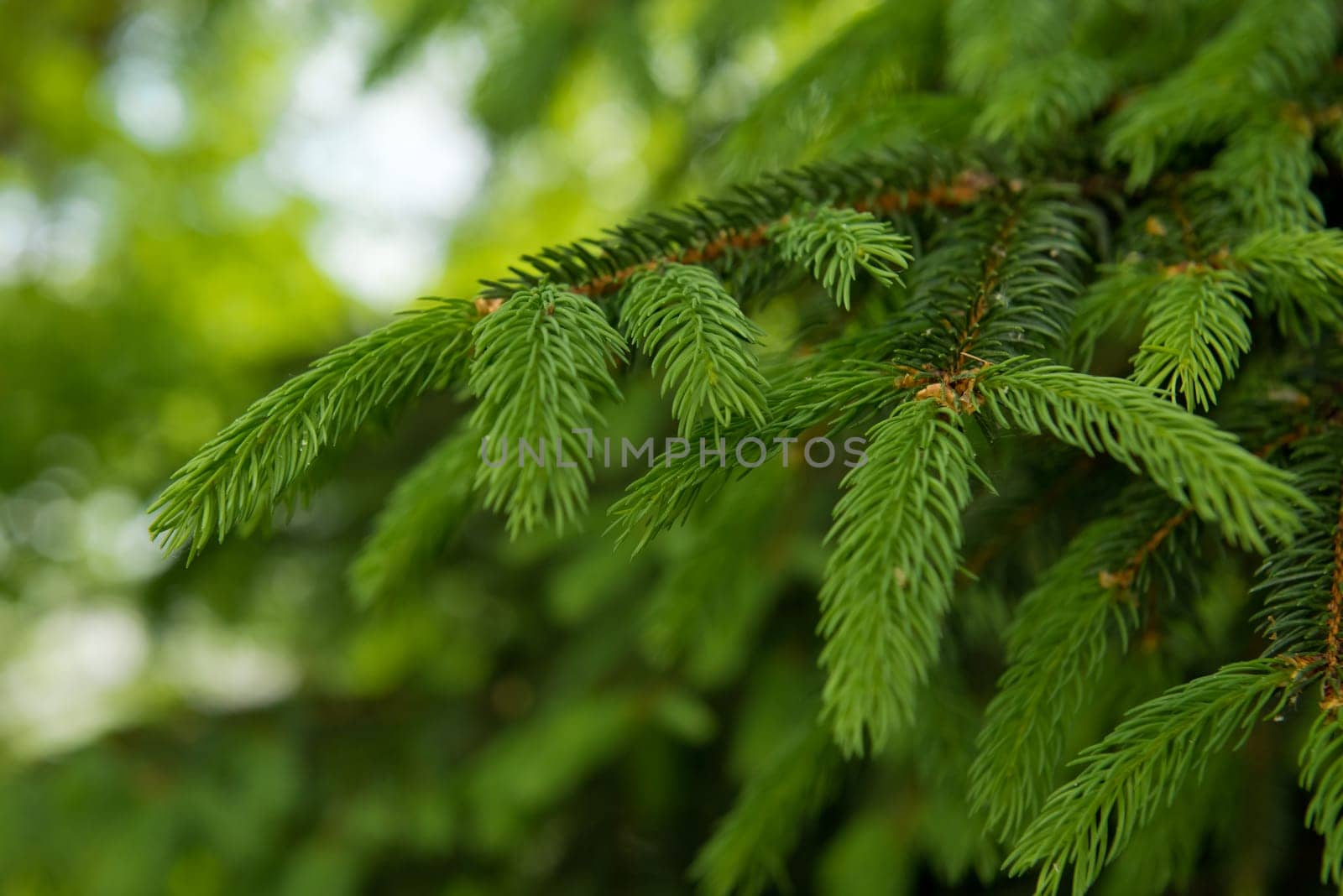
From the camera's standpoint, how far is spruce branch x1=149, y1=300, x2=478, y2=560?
60 cm

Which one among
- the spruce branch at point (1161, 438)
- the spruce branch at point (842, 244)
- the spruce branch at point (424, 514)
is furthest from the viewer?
the spruce branch at point (424, 514)

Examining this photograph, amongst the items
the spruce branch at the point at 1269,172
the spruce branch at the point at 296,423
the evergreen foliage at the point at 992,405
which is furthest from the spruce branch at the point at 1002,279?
the spruce branch at the point at 296,423

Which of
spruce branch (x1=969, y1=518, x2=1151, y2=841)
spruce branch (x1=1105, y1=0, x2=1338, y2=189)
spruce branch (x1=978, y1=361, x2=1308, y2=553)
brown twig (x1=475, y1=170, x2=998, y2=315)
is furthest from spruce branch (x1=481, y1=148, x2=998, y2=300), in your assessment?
spruce branch (x1=969, y1=518, x2=1151, y2=841)

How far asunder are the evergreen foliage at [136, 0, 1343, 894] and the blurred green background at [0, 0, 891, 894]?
0.51ft

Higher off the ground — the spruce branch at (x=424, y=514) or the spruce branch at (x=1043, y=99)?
the spruce branch at (x=1043, y=99)

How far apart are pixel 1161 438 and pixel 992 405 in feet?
0.32

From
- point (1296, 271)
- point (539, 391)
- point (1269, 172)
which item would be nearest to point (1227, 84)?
point (1269, 172)

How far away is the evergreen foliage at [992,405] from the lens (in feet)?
1.84

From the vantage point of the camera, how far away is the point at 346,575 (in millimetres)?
1135

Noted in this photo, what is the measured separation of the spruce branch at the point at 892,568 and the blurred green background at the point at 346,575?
469 millimetres

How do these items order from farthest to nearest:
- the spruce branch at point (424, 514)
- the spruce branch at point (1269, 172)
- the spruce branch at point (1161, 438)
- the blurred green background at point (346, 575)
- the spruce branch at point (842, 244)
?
1. the blurred green background at point (346, 575)
2. the spruce branch at point (424, 514)
3. the spruce branch at point (1269, 172)
4. the spruce branch at point (842, 244)
5. the spruce branch at point (1161, 438)

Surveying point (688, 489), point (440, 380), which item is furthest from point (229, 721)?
point (688, 489)
